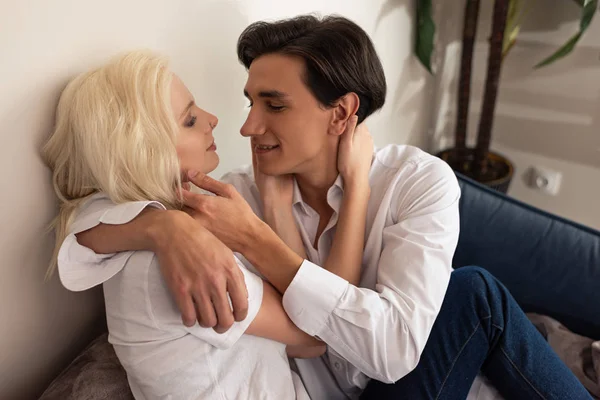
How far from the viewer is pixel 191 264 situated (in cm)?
78

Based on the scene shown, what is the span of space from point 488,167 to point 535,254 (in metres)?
0.88

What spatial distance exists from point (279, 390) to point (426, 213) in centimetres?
49

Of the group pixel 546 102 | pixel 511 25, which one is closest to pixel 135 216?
pixel 511 25

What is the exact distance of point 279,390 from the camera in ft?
3.12

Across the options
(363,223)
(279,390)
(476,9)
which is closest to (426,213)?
(363,223)

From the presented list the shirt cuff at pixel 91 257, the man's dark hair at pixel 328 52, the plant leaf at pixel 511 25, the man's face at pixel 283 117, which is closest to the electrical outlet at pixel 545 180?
the plant leaf at pixel 511 25

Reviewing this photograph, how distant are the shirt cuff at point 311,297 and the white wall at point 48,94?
19.6 inches

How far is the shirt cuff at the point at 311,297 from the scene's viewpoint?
0.93 meters

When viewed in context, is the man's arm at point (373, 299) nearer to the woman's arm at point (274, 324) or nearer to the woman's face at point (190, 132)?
the woman's arm at point (274, 324)

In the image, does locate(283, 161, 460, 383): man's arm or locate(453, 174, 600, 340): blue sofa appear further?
locate(453, 174, 600, 340): blue sofa

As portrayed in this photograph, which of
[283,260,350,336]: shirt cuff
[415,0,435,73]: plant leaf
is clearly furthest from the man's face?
[415,0,435,73]: plant leaf

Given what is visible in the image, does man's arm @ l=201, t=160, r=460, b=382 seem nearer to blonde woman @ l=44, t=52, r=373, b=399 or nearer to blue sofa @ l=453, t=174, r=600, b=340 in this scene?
blonde woman @ l=44, t=52, r=373, b=399

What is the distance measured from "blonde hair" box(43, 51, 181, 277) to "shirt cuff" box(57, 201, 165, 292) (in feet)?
0.16

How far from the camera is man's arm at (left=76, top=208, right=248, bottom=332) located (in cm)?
78
